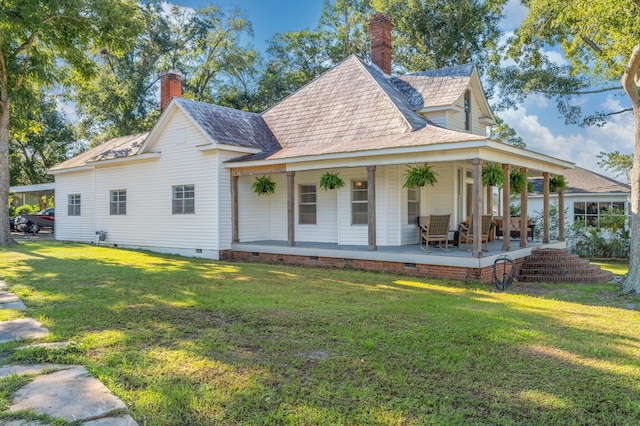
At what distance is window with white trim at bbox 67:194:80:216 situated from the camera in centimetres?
2023

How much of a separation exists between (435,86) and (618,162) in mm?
18449

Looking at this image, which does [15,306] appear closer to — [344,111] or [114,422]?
[114,422]

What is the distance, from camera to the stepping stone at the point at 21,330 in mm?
4973

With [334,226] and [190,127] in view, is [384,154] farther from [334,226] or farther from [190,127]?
[190,127]

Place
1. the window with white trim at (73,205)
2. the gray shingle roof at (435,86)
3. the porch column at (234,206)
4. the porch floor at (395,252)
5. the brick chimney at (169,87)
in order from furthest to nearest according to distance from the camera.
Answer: the window with white trim at (73,205), the brick chimney at (169,87), the gray shingle roof at (435,86), the porch column at (234,206), the porch floor at (395,252)

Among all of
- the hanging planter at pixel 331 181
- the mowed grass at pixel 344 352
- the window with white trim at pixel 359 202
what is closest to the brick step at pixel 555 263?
the mowed grass at pixel 344 352

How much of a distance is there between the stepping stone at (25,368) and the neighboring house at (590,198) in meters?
21.4

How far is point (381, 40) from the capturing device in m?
18.0

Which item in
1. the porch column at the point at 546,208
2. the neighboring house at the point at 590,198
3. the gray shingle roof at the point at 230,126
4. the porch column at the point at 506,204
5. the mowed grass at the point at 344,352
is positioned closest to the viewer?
the mowed grass at the point at 344,352

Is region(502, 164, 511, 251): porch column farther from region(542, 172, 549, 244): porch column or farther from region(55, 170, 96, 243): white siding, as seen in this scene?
region(55, 170, 96, 243): white siding

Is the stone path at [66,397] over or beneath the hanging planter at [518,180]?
beneath

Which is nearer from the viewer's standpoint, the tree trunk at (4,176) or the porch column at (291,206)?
the porch column at (291,206)

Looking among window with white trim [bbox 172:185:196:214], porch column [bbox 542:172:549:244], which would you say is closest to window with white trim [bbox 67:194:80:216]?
window with white trim [bbox 172:185:196:214]

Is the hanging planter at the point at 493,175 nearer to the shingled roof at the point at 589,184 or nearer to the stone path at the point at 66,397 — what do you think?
the stone path at the point at 66,397
